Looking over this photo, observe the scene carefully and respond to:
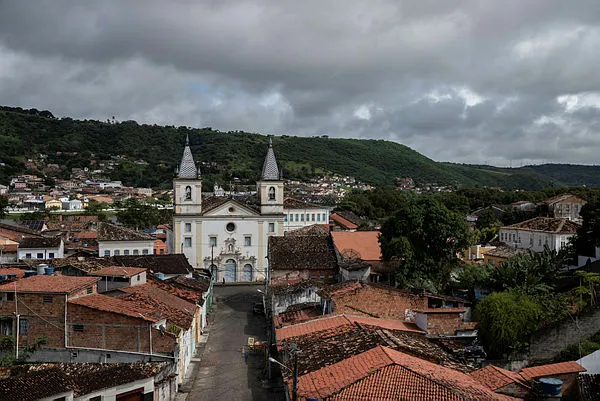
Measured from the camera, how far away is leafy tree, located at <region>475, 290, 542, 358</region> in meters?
21.0

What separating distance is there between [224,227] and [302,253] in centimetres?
1510

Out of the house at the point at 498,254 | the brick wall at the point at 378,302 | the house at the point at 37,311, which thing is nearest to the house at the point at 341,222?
the house at the point at 498,254

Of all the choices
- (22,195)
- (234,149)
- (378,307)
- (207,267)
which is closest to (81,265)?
(378,307)

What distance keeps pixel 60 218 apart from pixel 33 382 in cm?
7199

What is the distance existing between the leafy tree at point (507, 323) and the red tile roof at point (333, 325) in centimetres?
262

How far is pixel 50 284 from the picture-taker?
2434 cm

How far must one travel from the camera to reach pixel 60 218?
3329 inches

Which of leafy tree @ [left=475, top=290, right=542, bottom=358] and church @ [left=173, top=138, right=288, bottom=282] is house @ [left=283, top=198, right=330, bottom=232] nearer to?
church @ [left=173, top=138, right=288, bottom=282]

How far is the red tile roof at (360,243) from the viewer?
3758 cm

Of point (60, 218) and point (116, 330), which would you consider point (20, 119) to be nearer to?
point (60, 218)

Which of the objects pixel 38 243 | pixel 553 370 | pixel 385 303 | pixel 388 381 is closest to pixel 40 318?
pixel 385 303

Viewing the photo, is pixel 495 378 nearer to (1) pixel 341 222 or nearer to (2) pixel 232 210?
(2) pixel 232 210

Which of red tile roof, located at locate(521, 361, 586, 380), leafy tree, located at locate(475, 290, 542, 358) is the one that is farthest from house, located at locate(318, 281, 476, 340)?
red tile roof, located at locate(521, 361, 586, 380)

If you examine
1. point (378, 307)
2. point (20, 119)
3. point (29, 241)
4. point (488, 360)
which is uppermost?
point (20, 119)
